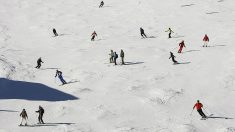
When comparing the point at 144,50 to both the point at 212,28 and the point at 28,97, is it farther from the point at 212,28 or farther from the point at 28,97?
the point at 28,97

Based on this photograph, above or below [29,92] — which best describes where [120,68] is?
above

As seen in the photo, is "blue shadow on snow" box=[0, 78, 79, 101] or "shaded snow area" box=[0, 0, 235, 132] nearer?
"shaded snow area" box=[0, 0, 235, 132]

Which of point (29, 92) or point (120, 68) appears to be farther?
point (120, 68)

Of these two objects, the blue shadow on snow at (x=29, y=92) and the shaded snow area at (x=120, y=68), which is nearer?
the shaded snow area at (x=120, y=68)
